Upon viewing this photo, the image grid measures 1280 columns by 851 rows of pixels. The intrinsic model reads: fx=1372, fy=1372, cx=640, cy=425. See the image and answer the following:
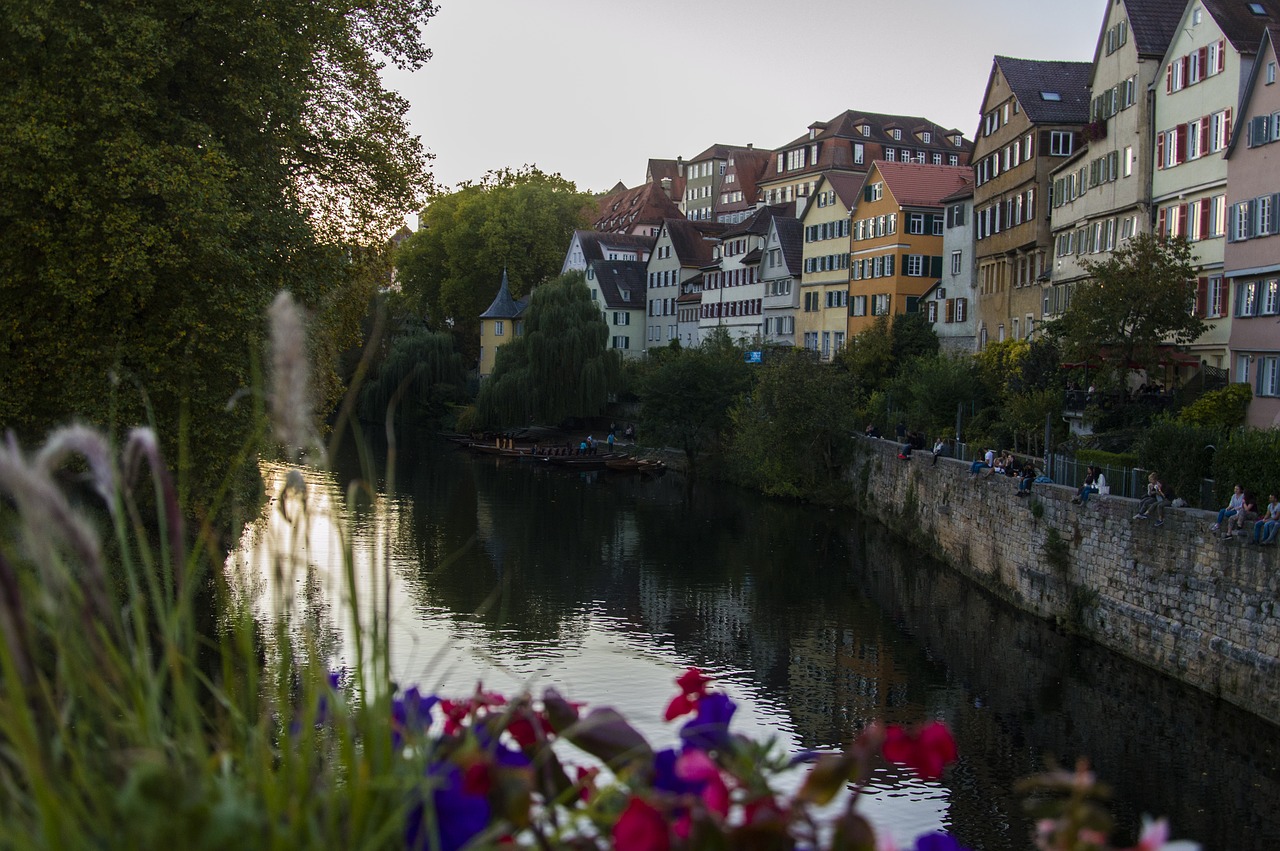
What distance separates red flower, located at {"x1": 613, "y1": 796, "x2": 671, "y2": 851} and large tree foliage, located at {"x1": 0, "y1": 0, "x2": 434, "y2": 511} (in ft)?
45.6

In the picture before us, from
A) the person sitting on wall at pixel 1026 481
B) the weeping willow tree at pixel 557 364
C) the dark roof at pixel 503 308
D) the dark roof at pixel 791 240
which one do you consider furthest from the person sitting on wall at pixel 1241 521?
the dark roof at pixel 503 308

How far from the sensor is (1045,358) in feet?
108

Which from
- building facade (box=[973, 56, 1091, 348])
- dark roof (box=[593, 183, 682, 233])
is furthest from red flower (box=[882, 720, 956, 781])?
dark roof (box=[593, 183, 682, 233])

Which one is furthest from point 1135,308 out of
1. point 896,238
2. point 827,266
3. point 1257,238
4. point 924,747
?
point 827,266

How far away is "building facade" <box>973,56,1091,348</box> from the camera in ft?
136

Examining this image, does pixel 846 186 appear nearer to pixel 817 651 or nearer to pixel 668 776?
pixel 817 651

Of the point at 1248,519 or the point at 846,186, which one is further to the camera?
the point at 846,186

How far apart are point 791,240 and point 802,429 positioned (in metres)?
22.8

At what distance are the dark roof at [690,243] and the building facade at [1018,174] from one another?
2892cm

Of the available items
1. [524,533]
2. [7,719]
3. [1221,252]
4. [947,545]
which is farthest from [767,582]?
[7,719]

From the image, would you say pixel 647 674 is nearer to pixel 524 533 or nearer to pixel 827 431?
pixel 524 533

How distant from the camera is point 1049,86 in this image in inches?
1708

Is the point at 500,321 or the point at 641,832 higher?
the point at 500,321

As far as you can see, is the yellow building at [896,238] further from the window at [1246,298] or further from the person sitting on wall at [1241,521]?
the person sitting on wall at [1241,521]
